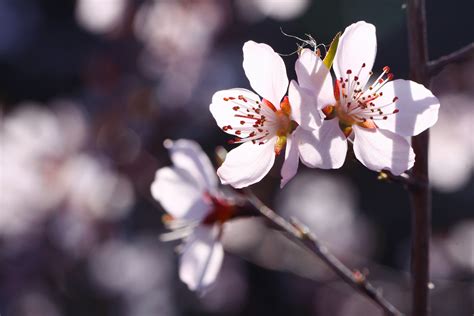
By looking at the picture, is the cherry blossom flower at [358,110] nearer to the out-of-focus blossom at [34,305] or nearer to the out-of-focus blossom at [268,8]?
the out-of-focus blossom at [268,8]

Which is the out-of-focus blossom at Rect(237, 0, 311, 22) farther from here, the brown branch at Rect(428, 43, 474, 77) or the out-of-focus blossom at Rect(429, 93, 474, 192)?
the brown branch at Rect(428, 43, 474, 77)

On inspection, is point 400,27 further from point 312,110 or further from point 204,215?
point 312,110

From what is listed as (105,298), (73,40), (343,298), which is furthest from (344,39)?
(73,40)

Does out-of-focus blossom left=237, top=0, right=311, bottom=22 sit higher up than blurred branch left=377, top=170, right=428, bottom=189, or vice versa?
blurred branch left=377, top=170, right=428, bottom=189

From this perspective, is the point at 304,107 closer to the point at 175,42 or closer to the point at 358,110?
the point at 358,110

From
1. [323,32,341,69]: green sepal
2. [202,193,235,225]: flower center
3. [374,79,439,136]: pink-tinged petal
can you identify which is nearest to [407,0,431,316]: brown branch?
[374,79,439,136]: pink-tinged petal

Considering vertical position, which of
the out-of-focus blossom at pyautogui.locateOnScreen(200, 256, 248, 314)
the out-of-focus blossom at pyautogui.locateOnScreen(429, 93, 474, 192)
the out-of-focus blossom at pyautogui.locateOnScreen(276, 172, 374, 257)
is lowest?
the out-of-focus blossom at pyautogui.locateOnScreen(200, 256, 248, 314)

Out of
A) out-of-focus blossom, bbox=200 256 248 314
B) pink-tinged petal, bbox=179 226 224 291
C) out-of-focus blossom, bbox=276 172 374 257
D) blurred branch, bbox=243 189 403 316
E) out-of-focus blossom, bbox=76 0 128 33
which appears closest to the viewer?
blurred branch, bbox=243 189 403 316

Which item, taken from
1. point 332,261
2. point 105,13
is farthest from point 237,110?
point 105,13
